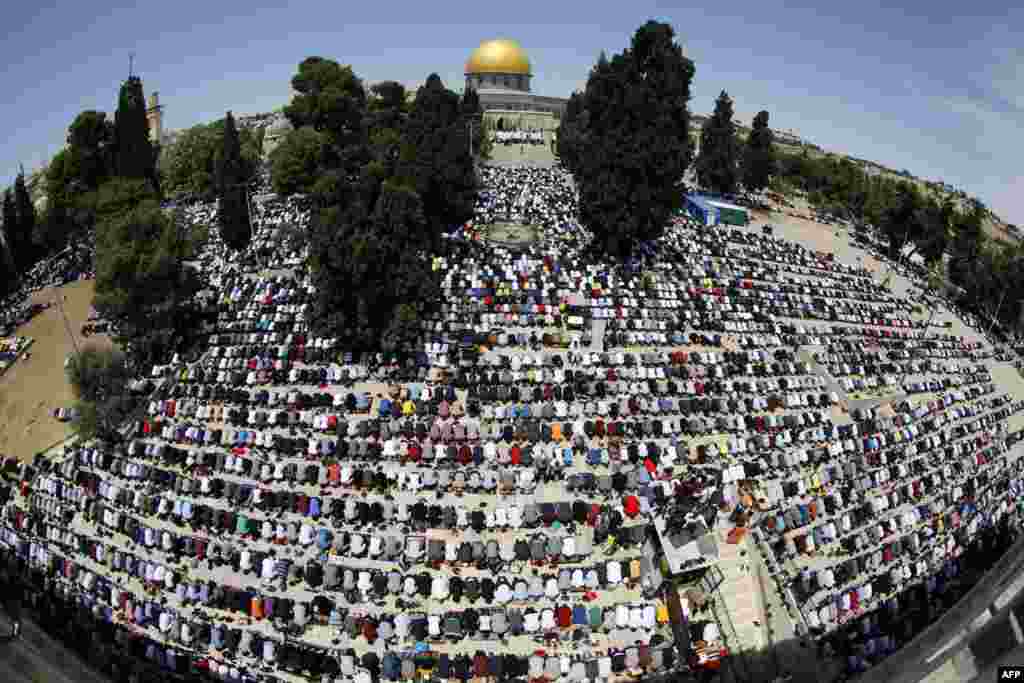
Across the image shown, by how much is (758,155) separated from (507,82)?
178 ft

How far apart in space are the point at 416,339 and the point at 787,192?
289ft

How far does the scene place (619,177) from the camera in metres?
44.5

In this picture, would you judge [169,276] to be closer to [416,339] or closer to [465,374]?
[416,339]

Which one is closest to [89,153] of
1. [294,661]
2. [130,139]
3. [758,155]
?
[130,139]

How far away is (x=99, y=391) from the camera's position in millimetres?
28531

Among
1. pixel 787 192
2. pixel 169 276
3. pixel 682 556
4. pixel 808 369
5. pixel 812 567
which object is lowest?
pixel 812 567

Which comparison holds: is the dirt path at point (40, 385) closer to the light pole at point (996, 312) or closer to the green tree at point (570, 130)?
the green tree at point (570, 130)

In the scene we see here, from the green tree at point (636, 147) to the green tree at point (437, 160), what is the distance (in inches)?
434

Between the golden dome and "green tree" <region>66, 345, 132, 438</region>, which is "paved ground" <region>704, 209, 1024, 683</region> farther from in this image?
the golden dome

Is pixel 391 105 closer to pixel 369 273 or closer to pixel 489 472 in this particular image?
pixel 369 273

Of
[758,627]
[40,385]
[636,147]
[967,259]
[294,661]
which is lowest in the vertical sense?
[294,661]

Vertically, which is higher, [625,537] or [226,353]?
[226,353]

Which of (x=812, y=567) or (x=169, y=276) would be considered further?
(x=169, y=276)

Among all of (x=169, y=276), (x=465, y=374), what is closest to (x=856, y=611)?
(x=465, y=374)
